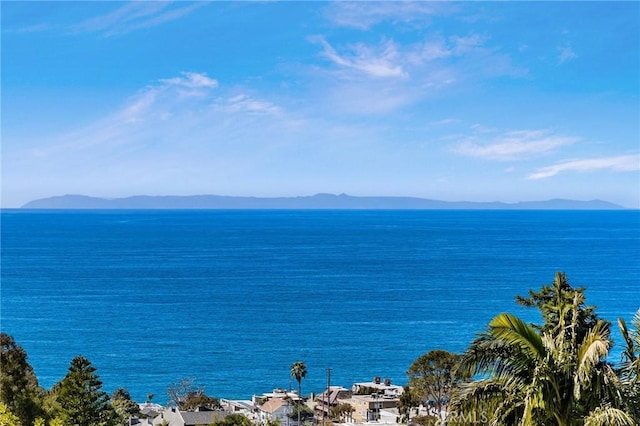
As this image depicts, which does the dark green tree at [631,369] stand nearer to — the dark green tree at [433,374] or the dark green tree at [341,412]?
the dark green tree at [433,374]

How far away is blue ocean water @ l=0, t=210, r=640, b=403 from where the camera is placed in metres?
58.3

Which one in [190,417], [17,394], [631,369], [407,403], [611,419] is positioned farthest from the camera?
[190,417]

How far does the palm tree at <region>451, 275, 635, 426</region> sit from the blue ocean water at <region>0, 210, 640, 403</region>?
42.1 metres

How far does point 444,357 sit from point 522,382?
28.7 metres

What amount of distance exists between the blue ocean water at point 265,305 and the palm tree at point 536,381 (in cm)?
4206

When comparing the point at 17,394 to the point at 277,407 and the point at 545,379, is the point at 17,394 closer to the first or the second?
the point at 545,379

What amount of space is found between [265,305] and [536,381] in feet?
264

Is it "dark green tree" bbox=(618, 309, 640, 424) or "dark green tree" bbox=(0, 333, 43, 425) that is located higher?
"dark green tree" bbox=(618, 309, 640, 424)

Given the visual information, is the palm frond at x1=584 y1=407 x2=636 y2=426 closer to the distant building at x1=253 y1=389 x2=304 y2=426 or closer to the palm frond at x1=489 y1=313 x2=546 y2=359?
the palm frond at x1=489 y1=313 x2=546 y2=359

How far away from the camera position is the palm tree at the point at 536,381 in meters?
6.70

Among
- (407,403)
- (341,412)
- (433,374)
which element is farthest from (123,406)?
(433,374)

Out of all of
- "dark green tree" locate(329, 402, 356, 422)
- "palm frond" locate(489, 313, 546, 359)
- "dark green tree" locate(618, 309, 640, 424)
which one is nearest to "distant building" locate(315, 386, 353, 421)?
"dark green tree" locate(329, 402, 356, 422)

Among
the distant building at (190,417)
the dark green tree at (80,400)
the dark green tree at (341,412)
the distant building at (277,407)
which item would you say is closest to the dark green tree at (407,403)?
the dark green tree at (341,412)

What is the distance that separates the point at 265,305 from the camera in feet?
283
